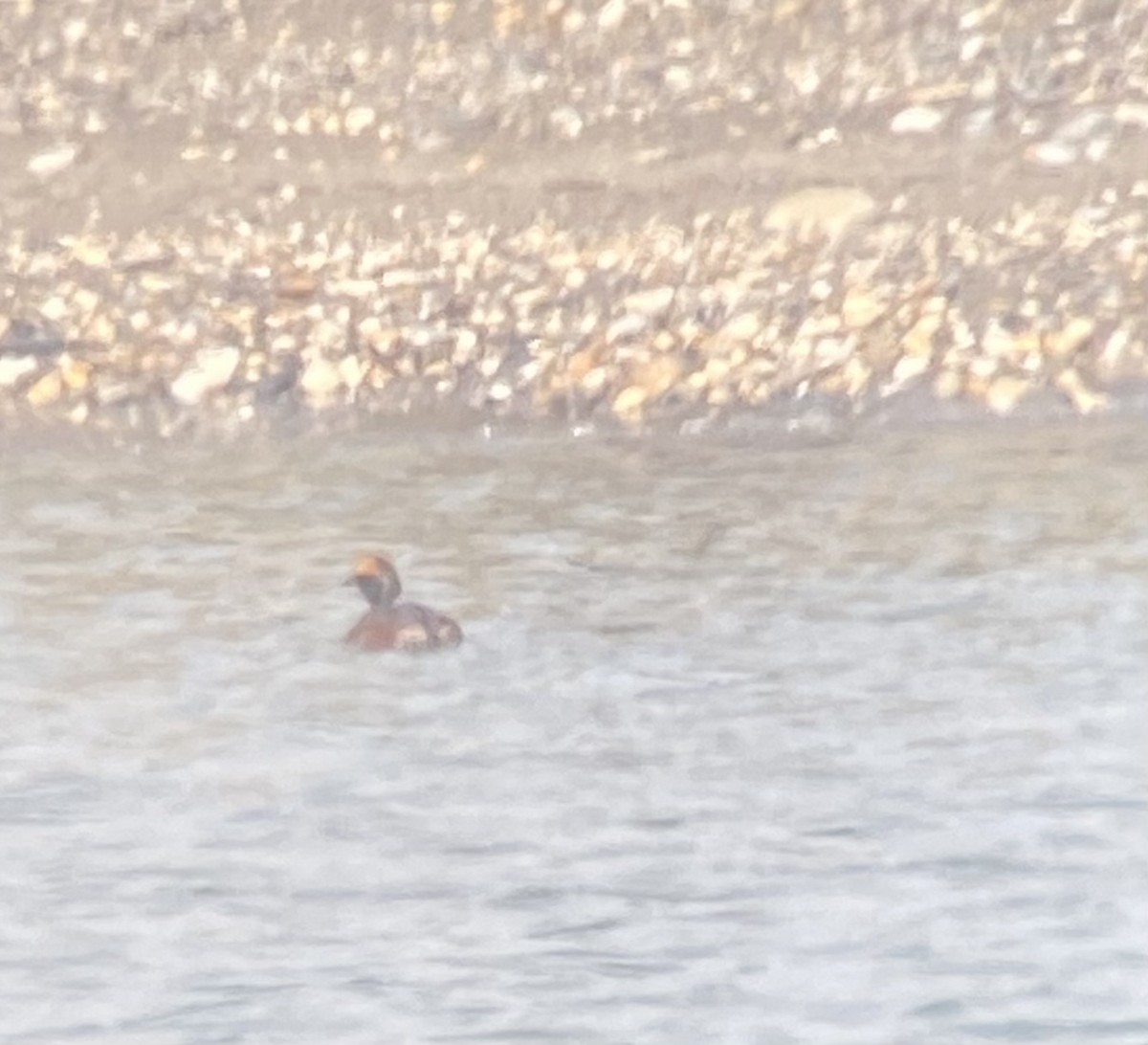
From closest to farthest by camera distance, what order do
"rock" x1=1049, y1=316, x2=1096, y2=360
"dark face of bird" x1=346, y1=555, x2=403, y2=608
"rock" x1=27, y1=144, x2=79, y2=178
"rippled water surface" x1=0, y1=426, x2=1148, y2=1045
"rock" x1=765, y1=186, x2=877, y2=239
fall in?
"rippled water surface" x1=0, y1=426, x2=1148, y2=1045, "dark face of bird" x1=346, y1=555, x2=403, y2=608, "rock" x1=1049, y1=316, x2=1096, y2=360, "rock" x1=765, y1=186, x2=877, y2=239, "rock" x1=27, y1=144, x2=79, y2=178

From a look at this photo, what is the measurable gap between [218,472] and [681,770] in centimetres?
440

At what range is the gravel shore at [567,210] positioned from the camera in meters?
13.4

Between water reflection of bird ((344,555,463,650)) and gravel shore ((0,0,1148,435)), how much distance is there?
10.1 ft

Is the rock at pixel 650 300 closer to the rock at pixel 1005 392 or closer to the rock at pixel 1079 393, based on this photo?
the rock at pixel 1005 392

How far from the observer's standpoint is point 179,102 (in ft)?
50.2

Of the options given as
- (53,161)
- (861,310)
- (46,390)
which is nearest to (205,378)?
(46,390)

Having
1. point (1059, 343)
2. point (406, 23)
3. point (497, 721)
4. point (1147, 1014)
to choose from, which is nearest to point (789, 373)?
point (1059, 343)

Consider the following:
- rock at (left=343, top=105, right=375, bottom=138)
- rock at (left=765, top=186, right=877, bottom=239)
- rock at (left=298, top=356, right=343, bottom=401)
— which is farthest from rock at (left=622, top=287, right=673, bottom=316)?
rock at (left=343, top=105, right=375, bottom=138)

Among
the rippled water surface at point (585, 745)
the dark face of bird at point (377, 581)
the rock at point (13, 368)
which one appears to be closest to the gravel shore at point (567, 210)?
the rock at point (13, 368)

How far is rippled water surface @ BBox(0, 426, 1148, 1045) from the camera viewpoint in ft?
23.0

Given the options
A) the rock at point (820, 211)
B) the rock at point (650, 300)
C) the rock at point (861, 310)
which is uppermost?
the rock at point (820, 211)

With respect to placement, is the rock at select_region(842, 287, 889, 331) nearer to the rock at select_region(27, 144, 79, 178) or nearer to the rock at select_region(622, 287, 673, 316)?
the rock at select_region(622, 287, 673, 316)

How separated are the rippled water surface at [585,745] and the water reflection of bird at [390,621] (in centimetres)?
7

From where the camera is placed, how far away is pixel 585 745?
8836 millimetres
